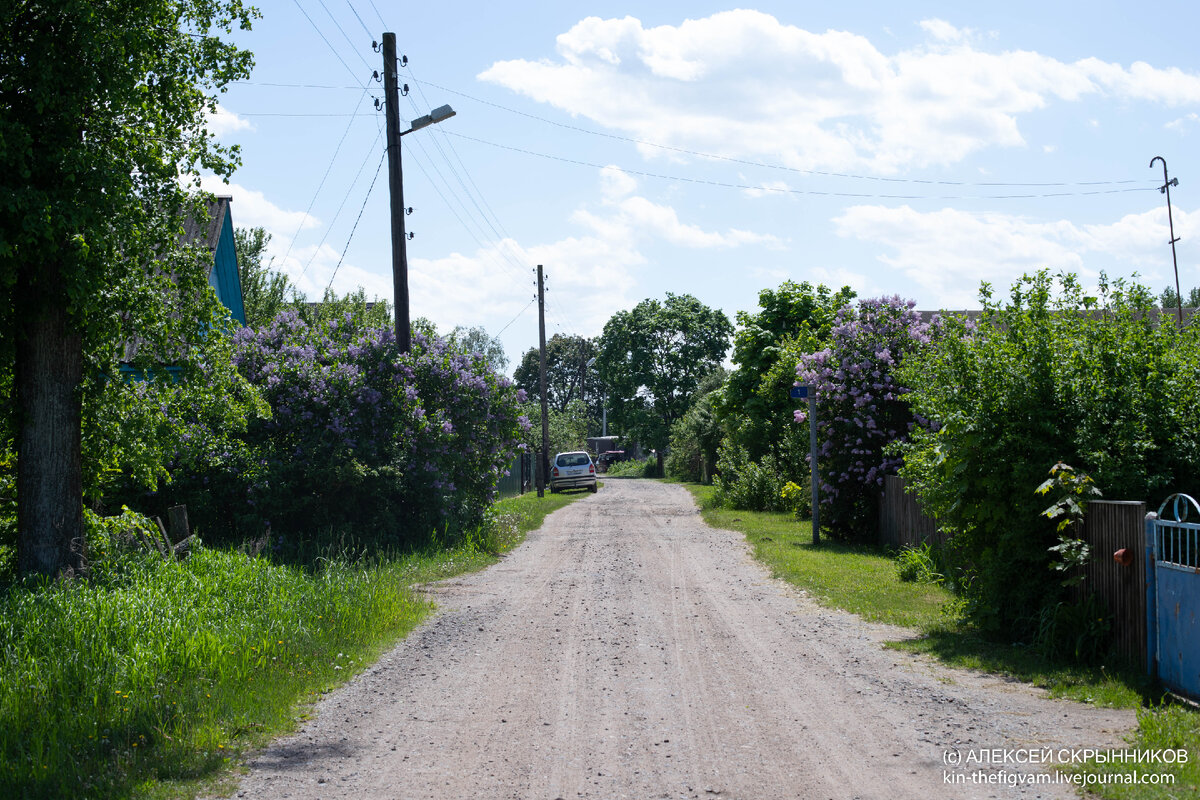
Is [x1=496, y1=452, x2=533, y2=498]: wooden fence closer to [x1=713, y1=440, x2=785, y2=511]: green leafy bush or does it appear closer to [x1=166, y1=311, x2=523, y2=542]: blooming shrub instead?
[x1=713, y1=440, x2=785, y2=511]: green leafy bush

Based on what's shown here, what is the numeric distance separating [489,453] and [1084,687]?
530 inches

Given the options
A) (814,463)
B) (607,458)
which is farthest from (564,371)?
(814,463)

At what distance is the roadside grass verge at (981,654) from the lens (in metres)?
5.36

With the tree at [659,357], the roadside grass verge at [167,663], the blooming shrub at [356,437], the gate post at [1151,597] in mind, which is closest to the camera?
the roadside grass verge at [167,663]

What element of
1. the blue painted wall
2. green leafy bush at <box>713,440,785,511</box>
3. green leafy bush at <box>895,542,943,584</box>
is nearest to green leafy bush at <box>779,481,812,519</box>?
green leafy bush at <box>713,440,785,511</box>

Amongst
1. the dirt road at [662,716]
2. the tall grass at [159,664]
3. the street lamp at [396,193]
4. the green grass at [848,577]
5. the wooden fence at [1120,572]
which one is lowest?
the green grass at [848,577]

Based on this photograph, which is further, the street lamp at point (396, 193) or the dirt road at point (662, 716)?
the street lamp at point (396, 193)

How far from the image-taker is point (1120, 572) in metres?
7.96

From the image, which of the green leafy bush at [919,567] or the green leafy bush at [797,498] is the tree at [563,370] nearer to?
the green leafy bush at [797,498]

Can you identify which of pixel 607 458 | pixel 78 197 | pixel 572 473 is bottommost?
pixel 607 458

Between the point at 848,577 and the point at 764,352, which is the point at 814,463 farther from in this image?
the point at 764,352

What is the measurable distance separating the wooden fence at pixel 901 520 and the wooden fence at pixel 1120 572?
19.8ft

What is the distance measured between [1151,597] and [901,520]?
31.5ft

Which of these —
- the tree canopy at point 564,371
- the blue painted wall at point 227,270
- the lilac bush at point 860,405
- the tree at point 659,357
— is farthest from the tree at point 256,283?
the tree canopy at point 564,371
